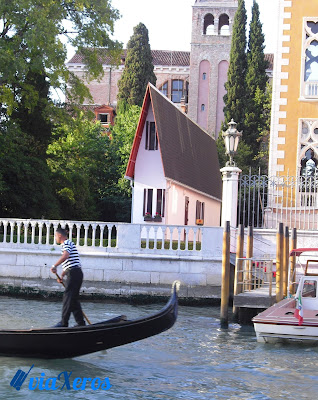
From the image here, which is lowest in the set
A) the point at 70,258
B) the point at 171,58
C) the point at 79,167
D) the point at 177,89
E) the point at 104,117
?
the point at 70,258

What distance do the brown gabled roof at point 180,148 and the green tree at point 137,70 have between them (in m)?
18.0

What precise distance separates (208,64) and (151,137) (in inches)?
1392

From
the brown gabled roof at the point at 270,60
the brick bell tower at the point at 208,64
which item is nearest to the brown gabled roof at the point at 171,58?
the brown gabled roof at the point at 270,60

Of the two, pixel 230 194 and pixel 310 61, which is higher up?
pixel 310 61

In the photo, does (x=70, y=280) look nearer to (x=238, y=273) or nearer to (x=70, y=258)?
(x=70, y=258)

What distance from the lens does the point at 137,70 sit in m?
49.9

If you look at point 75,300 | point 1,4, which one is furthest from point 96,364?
point 1,4

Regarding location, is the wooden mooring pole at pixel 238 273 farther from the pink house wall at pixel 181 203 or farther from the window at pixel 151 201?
the window at pixel 151 201

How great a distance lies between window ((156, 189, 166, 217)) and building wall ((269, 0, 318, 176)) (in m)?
3.93

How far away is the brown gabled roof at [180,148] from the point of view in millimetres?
24312

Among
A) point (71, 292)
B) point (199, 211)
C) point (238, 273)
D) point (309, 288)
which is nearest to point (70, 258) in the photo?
point (71, 292)

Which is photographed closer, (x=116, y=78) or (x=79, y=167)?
(x=79, y=167)

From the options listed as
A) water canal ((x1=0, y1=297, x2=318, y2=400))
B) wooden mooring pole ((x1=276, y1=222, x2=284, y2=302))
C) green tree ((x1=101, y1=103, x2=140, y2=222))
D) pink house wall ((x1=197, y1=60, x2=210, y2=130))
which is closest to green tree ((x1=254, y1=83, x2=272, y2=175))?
green tree ((x1=101, y1=103, x2=140, y2=222))

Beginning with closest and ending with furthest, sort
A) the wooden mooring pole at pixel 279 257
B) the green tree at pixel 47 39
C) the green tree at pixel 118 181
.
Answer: the wooden mooring pole at pixel 279 257
the green tree at pixel 47 39
the green tree at pixel 118 181
